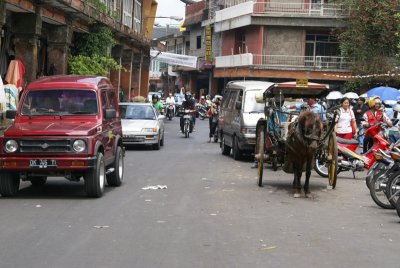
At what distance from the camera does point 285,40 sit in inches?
2052

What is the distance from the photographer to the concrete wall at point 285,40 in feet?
171

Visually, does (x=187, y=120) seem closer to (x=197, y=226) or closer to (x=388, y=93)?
(x=388, y=93)

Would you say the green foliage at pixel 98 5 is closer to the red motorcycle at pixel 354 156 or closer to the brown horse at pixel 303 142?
the red motorcycle at pixel 354 156

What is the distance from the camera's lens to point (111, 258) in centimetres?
725

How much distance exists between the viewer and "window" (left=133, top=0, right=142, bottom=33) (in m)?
46.3

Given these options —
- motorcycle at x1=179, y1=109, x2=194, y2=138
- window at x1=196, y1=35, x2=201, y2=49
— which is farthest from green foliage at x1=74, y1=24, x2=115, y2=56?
window at x1=196, y1=35, x2=201, y2=49

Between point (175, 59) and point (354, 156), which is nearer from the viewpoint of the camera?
point (354, 156)

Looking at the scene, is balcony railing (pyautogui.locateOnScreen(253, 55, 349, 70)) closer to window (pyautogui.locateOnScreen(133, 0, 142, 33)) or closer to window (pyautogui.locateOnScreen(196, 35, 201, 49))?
window (pyautogui.locateOnScreen(133, 0, 142, 33))

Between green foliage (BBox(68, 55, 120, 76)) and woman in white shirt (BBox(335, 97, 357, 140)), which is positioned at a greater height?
green foliage (BBox(68, 55, 120, 76))

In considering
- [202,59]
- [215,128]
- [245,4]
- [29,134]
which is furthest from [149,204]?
[202,59]

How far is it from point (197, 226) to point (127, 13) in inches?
1380

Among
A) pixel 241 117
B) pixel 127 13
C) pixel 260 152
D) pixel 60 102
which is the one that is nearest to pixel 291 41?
pixel 127 13

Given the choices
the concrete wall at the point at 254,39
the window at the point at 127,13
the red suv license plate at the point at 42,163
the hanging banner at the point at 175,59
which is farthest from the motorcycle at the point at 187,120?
the concrete wall at the point at 254,39

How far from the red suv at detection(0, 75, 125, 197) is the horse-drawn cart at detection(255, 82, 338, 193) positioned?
3127 millimetres
